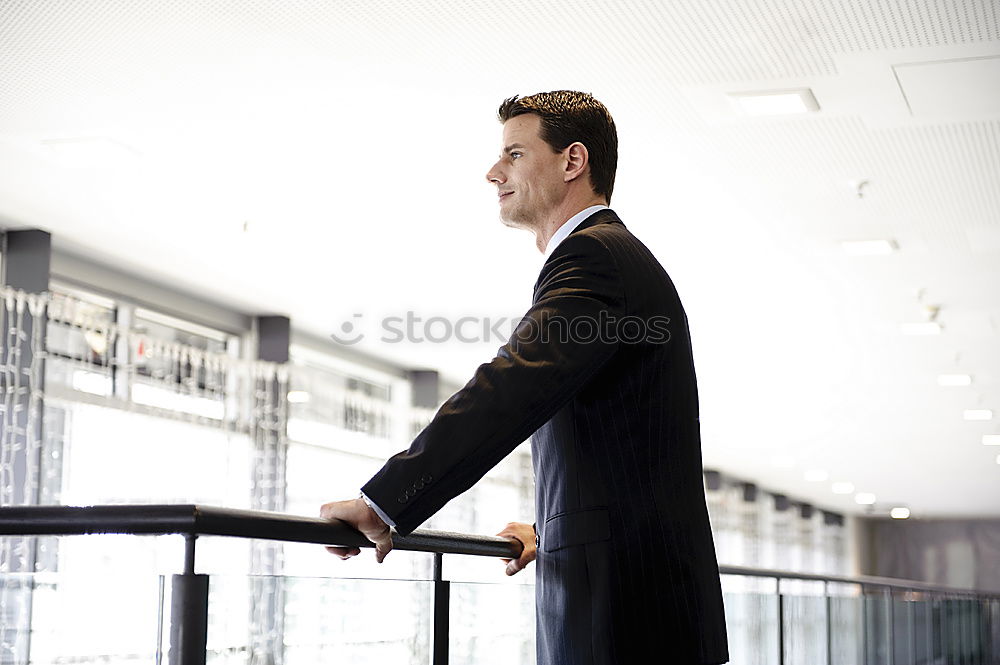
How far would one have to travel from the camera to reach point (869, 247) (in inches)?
236

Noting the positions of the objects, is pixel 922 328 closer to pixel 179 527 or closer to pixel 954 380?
pixel 954 380

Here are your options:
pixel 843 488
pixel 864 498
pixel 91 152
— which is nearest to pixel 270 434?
pixel 91 152

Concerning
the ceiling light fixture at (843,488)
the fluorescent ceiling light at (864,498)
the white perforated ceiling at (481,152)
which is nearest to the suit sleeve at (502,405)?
the white perforated ceiling at (481,152)

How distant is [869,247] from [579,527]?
4841 millimetres

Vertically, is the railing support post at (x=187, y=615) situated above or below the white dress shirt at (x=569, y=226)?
below

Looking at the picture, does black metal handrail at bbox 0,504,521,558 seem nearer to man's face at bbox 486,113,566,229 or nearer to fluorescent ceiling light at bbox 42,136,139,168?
man's face at bbox 486,113,566,229

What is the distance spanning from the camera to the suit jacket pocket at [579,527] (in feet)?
4.89

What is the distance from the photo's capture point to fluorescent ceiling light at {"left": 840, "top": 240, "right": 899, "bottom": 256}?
593cm

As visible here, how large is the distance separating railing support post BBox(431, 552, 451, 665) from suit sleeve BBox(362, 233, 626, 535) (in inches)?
18.2

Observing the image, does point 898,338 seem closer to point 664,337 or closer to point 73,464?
point 73,464

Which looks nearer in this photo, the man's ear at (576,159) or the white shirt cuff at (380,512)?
the white shirt cuff at (380,512)

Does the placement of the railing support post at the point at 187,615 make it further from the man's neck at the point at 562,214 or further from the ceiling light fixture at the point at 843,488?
the ceiling light fixture at the point at 843,488

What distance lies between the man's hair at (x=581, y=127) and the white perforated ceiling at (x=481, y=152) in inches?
71.8

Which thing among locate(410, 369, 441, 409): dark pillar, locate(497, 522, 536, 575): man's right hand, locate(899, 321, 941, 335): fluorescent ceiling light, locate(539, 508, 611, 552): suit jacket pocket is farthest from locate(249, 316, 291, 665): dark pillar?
locate(539, 508, 611, 552): suit jacket pocket
